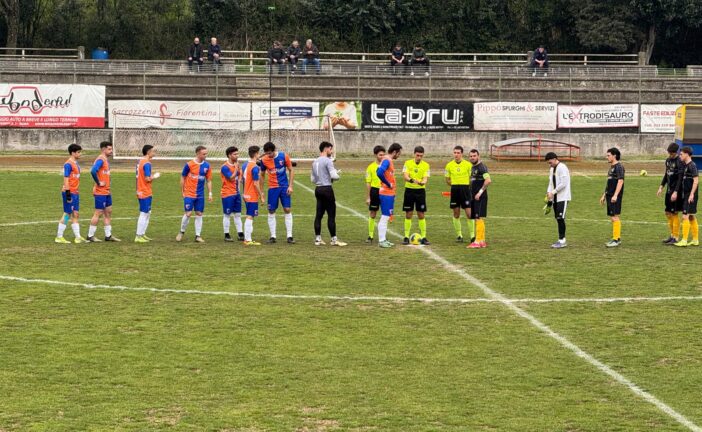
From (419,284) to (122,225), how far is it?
10.4 meters

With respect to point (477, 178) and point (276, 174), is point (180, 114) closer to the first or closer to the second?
point (276, 174)

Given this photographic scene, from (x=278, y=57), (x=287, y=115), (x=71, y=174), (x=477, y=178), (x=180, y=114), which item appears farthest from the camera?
(x=278, y=57)

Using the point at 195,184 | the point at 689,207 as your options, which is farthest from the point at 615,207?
the point at 195,184

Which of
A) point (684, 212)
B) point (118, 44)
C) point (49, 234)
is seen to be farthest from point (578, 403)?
point (118, 44)

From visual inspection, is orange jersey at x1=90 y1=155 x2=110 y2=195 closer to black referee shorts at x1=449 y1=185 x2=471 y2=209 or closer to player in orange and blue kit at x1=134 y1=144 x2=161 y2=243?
player in orange and blue kit at x1=134 y1=144 x2=161 y2=243

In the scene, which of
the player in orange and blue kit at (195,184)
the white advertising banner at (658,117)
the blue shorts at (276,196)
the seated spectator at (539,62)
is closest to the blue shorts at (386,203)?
the blue shorts at (276,196)

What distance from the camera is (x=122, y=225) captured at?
26188 millimetres

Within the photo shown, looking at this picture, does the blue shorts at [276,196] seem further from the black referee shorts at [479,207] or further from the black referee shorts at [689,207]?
the black referee shorts at [689,207]

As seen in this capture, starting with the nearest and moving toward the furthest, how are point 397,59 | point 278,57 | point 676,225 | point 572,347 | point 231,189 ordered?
point 572,347, point 231,189, point 676,225, point 278,57, point 397,59

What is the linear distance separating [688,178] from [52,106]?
3498 cm

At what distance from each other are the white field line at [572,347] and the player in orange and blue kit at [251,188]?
3.90 meters

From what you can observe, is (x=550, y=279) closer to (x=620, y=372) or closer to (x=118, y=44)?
(x=620, y=372)

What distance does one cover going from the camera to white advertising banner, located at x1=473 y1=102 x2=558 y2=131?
172ft

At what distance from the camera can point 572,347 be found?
1386 cm
